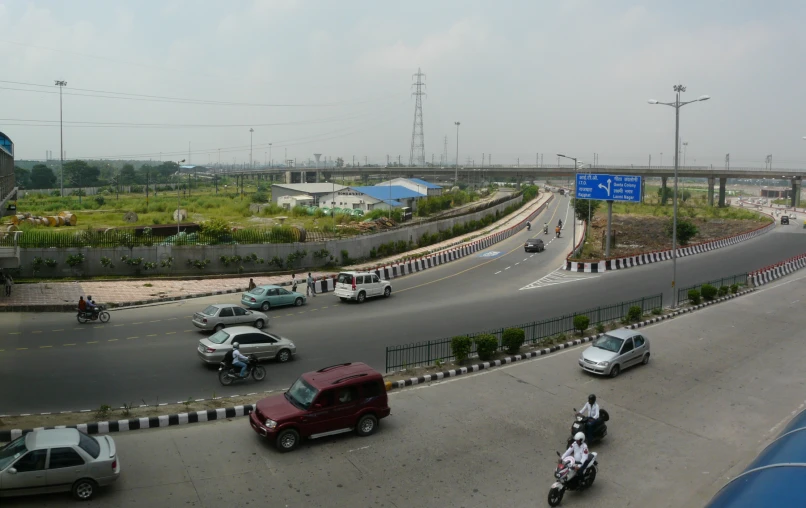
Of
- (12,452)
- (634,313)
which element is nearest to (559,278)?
(634,313)

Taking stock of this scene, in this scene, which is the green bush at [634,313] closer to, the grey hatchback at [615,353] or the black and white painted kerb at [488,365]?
the black and white painted kerb at [488,365]

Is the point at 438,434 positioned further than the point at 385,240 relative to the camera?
No

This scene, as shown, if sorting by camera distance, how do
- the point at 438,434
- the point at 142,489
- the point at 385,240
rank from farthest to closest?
1. the point at 385,240
2. the point at 438,434
3. the point at 142,489

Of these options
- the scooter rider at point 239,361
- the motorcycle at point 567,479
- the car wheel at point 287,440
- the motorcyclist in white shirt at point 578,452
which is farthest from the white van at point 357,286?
the motorcyclist in white shirt at point 578,452

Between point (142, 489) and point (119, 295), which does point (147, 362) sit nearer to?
point (142, 489)

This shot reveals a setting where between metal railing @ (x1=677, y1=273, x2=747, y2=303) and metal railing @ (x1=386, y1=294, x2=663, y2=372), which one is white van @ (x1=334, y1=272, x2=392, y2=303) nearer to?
metal railing @ (x1=386, y1=294, x2=663, y2=372)

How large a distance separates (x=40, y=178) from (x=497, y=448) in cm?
13738

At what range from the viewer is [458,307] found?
27719mm

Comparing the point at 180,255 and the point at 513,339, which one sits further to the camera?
the point at 180,255

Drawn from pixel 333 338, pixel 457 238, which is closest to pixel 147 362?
pixel 333 338

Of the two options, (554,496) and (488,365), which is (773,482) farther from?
(488,365)

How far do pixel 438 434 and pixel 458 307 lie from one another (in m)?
13.9

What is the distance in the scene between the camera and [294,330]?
2297cm

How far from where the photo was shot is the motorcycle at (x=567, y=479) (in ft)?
36.1
